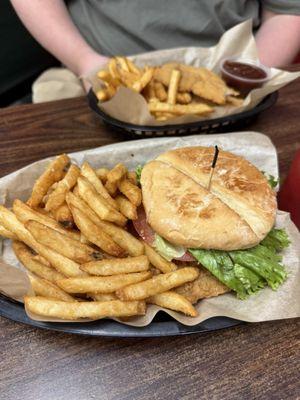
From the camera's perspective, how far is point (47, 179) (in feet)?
5.16

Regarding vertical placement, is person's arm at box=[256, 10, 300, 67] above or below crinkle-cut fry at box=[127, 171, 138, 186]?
below

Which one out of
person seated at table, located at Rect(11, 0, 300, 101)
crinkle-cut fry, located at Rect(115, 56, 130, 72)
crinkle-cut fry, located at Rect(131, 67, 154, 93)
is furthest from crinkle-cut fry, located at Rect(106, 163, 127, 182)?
person seated at table, located at Rect(11, 0, 300, 101)

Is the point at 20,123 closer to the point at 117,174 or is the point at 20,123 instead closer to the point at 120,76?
the point at 120,76

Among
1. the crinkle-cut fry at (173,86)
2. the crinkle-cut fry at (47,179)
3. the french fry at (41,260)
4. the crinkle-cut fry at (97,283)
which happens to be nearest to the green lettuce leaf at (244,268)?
the crinkle-cut fry at (97,283)

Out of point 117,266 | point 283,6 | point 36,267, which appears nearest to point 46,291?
point 36,267

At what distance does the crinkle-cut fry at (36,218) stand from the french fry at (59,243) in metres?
0.09

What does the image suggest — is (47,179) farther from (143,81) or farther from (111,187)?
(143,81)

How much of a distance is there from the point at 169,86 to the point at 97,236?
1150mm

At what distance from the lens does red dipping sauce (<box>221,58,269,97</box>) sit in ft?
7.61

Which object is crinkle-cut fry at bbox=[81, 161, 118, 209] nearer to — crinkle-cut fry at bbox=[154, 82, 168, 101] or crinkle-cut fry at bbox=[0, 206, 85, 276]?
crinkle-cut fry at bbox=[0, 206, 85, 276]

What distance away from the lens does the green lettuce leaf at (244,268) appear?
4.38ft

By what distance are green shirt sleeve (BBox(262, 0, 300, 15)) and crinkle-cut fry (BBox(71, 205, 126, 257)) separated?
227 centimetres

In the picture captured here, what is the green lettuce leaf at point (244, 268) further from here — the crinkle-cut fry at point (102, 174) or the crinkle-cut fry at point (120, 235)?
the crinkle-cut fry at point (102, 174)

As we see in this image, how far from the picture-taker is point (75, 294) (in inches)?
51.9
